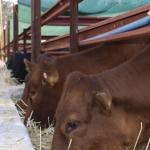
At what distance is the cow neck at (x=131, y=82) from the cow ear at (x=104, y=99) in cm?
8

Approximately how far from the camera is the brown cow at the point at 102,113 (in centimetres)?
219

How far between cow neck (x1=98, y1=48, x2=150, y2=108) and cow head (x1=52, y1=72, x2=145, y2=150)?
2.3 inches

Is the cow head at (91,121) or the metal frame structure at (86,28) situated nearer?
the cow head at (91,121)

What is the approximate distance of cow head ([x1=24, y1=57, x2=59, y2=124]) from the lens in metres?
3.60

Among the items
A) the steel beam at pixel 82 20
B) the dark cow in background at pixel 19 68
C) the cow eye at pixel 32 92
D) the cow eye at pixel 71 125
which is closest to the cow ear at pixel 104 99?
the cow eye at pixel 71 125

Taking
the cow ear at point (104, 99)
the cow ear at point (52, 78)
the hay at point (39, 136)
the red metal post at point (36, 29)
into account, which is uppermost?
the red metal post at point (36, 29)

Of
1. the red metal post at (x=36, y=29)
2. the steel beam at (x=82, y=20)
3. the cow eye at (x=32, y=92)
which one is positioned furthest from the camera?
the steel beam at (x=82, y=20)

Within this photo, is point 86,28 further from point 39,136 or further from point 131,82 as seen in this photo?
point 131,82

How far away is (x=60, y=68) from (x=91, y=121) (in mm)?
1429

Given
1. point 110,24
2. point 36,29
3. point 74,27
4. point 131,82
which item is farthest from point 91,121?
point 36,29

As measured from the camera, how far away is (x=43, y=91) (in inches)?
144

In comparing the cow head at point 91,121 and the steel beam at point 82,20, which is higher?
the steel beam at point 82,20

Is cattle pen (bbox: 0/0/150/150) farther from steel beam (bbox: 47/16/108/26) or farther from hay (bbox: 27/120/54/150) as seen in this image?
steel beam (bbox: 47/16/108/26)

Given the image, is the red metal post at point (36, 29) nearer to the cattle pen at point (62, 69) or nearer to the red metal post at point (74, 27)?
the cattle pen at point (62, 69)
